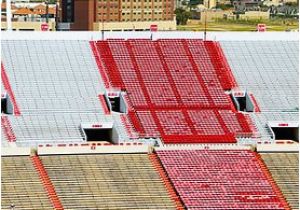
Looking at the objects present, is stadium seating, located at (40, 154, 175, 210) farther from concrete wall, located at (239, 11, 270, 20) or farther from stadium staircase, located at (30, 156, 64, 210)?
concrete wall, located at (239, 11, 270, 20)

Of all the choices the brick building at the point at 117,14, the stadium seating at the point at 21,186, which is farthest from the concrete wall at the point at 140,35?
the brick building at the point at 117,14

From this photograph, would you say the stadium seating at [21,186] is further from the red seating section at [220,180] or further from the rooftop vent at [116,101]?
the rooftop vent at [116,101]

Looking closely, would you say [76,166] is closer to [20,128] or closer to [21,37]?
[20,128]

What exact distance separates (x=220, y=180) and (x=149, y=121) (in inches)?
209

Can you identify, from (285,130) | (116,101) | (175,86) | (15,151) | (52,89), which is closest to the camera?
(15,151)

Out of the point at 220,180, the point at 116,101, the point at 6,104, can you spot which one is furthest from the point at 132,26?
the point at 220,180

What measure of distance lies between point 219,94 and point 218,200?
887cm

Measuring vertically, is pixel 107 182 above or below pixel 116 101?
below

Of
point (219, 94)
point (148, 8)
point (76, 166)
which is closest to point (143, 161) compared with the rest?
point (76, 166)

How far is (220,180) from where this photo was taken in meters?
47.3

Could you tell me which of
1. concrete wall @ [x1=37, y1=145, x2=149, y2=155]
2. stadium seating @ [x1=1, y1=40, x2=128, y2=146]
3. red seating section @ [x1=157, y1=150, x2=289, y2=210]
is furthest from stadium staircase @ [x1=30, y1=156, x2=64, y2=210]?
red seating section @ [x1=157, y1=150, x2=289, y2=210]

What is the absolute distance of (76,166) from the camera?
4662 cm

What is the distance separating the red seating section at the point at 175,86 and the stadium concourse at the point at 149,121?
0.18 ft

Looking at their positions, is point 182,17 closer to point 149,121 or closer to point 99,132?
point 99,132
